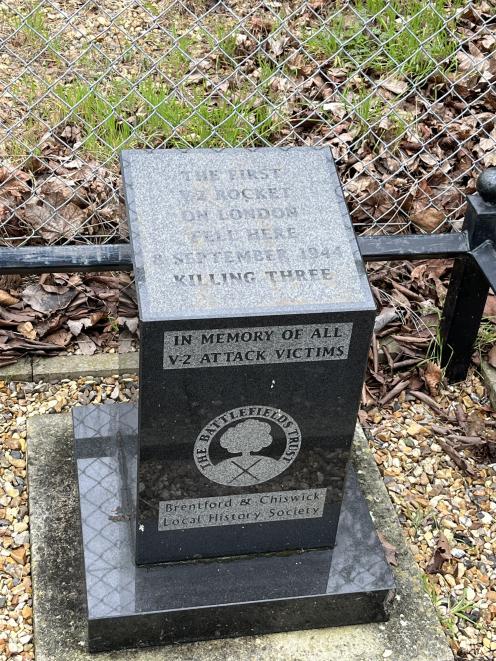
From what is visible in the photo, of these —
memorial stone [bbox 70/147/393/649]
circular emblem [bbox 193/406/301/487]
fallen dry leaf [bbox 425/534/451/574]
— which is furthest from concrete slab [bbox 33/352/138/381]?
fallen dry leaf [bbox 425/534/451/574]

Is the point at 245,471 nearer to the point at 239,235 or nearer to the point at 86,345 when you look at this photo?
the point at 239,235

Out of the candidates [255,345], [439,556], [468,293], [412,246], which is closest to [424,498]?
[439,556]

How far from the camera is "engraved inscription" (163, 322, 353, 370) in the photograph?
233 cm

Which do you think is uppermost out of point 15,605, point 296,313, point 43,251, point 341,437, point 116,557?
point 296,313

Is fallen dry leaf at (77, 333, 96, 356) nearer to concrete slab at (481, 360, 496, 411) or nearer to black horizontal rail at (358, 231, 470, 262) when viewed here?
black horizontal rail at (358, 231, 470, 262)

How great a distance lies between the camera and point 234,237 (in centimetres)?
242

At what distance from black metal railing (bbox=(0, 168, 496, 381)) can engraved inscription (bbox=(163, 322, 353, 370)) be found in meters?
0.40

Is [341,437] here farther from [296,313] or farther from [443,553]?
[443,553]

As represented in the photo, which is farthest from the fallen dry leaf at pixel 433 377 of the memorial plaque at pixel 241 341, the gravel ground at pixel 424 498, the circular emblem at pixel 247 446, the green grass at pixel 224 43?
the green grass at pixel 224 43

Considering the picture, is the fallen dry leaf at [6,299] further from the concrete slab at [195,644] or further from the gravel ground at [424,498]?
the concrete slab at [195,644]

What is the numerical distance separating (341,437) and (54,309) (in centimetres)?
155

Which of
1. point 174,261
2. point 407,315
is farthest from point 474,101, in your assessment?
point 174,261

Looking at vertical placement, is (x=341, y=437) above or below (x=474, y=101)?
below

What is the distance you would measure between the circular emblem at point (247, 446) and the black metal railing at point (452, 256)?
20.1 inches
